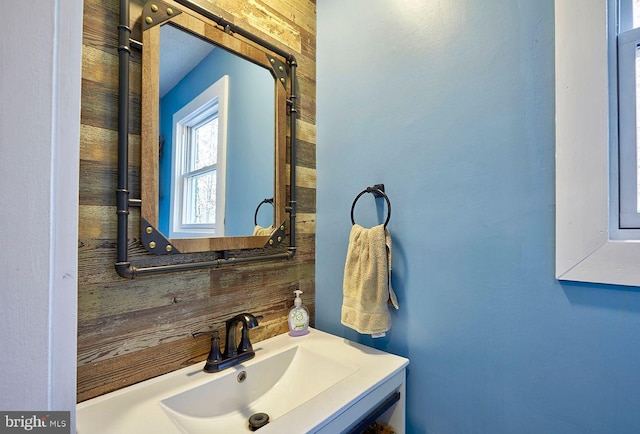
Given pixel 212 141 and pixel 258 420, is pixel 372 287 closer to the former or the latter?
pixel 258 420

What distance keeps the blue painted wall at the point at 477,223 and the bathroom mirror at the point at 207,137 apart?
336 mm

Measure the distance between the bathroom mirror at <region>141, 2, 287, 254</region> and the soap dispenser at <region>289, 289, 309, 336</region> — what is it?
31cm

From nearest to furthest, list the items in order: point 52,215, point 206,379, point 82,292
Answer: point 52,215, point 82,292, point 206,379

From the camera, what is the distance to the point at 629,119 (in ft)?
2.41

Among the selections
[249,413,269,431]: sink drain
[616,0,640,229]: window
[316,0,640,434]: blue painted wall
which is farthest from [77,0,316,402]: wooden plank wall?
[616,0,640,229]: window

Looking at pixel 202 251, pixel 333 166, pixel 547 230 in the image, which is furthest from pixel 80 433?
pixel 547 230

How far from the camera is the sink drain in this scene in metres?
0.86

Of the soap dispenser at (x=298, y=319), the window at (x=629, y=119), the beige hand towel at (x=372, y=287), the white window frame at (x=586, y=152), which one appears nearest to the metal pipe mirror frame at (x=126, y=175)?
the soap dispenser at (x=298, y=319)

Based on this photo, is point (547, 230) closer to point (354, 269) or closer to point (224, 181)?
point (354, 269)

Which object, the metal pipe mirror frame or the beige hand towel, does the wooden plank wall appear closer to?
the metal pipe mirror frame

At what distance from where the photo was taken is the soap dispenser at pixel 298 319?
1.21m

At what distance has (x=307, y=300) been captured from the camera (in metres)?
1.34

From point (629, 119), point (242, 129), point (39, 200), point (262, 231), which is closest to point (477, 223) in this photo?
point (629, 119)

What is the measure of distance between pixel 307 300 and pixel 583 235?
999 mm
